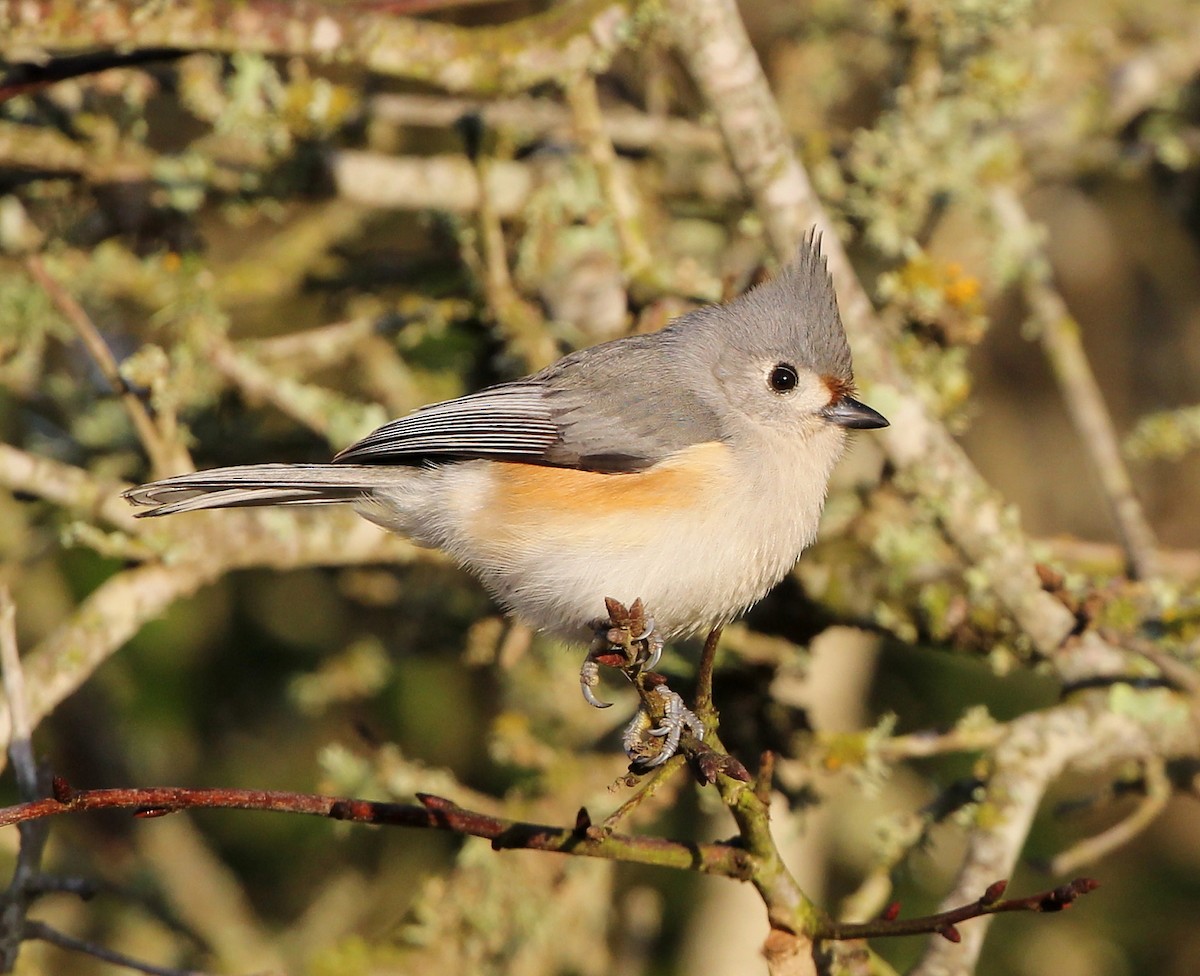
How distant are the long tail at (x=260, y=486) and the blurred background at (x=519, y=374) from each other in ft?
1.04

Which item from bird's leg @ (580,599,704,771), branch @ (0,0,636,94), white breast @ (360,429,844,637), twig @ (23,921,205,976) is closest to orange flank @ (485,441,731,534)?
white breast @ (360,429,844,637)

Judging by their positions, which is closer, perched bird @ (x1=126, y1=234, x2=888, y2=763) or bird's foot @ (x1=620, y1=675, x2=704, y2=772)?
bird's foot @ (x1=620, y1=675, x2=704, y2=772)

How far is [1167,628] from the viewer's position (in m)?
3.11

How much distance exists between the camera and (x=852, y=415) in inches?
113

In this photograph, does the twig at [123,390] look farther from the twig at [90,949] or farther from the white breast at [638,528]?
the twig at [90,949]

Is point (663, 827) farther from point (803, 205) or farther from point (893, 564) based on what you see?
point (803, 205)

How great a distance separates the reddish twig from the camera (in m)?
1.76

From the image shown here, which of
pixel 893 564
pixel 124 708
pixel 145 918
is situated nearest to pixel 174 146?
pixel 124 708

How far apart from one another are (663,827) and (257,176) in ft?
9.07

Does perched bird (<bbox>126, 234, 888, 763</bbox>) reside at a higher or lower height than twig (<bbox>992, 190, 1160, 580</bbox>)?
lower

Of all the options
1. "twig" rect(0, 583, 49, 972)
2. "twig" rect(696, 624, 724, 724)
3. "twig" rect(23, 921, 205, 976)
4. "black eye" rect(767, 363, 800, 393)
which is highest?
"black eye" rect(767, 363, 800, 393)

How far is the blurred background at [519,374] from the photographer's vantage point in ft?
11.2

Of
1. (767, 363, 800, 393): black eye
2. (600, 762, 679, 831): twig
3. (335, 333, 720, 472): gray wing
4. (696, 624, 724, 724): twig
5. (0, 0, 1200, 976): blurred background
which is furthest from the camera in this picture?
(0, 0, 1200, 976): blurred background

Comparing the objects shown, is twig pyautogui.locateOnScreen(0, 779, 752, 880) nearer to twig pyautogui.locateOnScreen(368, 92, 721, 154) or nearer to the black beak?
the black beak
